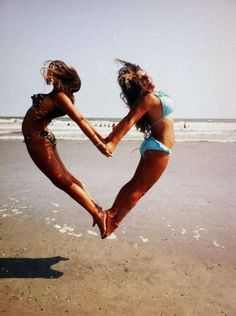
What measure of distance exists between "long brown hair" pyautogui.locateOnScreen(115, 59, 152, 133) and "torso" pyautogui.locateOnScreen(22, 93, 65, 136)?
29.7 inches

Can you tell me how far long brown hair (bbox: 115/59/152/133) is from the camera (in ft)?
11.8

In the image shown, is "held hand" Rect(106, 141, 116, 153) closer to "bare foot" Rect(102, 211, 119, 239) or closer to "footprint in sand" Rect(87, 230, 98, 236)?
"bare foot" Rect(102, 211, 119, 239)

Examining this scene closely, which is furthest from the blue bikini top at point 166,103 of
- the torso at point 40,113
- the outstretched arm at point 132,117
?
the torso at point 40,113

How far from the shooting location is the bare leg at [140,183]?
3.79 metres

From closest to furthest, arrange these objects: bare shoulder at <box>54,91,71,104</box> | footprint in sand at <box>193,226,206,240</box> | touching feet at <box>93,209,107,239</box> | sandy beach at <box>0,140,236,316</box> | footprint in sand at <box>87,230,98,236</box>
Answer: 1. sandy beach at <box>0,140,236,316</box>
2. bare shoulder at <box>54,91,71,104</box>
3. touching feet at <box>93,209,107,239</box>
4. footprint in sand at <box>193,226,206,240</box>
5. footprint in sand at <box>87,230,98,236</box>

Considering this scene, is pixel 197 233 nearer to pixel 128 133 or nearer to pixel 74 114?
pixel 74 114

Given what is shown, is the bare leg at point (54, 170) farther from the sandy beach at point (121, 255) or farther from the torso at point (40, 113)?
the sandy beach at point (121, 255)

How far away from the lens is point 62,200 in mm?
6742

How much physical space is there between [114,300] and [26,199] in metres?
3.90

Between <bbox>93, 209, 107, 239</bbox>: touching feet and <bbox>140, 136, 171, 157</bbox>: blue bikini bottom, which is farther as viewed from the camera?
<bbox>93, 209, 107, 239</bbox>: touching feet

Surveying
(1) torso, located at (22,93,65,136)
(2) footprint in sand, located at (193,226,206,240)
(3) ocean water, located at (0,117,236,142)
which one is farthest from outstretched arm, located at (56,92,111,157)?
(3) ocean water, located at (0,117,236,142)

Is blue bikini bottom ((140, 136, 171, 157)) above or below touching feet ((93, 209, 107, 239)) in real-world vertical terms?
above

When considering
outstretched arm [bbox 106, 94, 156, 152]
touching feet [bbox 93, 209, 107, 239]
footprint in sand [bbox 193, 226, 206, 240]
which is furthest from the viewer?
footprint in sand [bbox 193, 226, 206, 240]

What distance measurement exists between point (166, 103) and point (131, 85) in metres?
0.44
